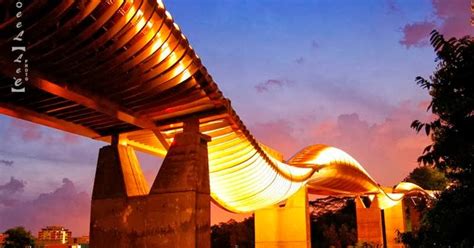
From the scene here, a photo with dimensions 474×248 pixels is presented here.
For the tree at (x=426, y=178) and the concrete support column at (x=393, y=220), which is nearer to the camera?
the concrete support column at (x=393, y=220)

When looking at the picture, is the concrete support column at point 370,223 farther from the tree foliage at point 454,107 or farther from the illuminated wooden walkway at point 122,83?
the tree foliage at point 454,107

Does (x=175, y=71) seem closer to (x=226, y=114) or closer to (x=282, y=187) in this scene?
(x=226, y=114)

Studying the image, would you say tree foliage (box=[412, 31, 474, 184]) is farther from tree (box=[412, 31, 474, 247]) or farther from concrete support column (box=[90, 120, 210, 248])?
concrete support column (box=[90, 120, 210, 248])

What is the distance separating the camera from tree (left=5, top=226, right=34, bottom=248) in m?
29.9

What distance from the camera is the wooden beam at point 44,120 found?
8.38 meters

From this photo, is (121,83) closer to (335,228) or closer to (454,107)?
(454,107)

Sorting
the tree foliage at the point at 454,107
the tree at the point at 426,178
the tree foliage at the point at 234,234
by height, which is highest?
the tree at the point at 426,178

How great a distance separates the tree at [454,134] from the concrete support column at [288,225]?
1545 cm

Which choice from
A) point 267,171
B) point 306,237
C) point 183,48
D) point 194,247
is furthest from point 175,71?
point 306,237

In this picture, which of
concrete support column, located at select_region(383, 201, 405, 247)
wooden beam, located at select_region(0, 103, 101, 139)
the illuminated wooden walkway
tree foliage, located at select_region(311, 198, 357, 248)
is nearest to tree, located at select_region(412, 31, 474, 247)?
the illuminated wooden walkway

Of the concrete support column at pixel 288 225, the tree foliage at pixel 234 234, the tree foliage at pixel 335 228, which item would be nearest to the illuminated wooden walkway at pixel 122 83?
the concrete support column at pixel 288 225

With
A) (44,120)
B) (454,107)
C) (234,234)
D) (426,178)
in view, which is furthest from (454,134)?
(426,178)

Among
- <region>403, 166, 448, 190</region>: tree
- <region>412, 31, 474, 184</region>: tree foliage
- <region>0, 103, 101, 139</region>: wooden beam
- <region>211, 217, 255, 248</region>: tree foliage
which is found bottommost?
<region>211, 217, 255, 248</region>: tree foliage

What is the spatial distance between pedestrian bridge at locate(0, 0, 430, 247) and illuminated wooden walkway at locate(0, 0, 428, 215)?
0.6 inches
